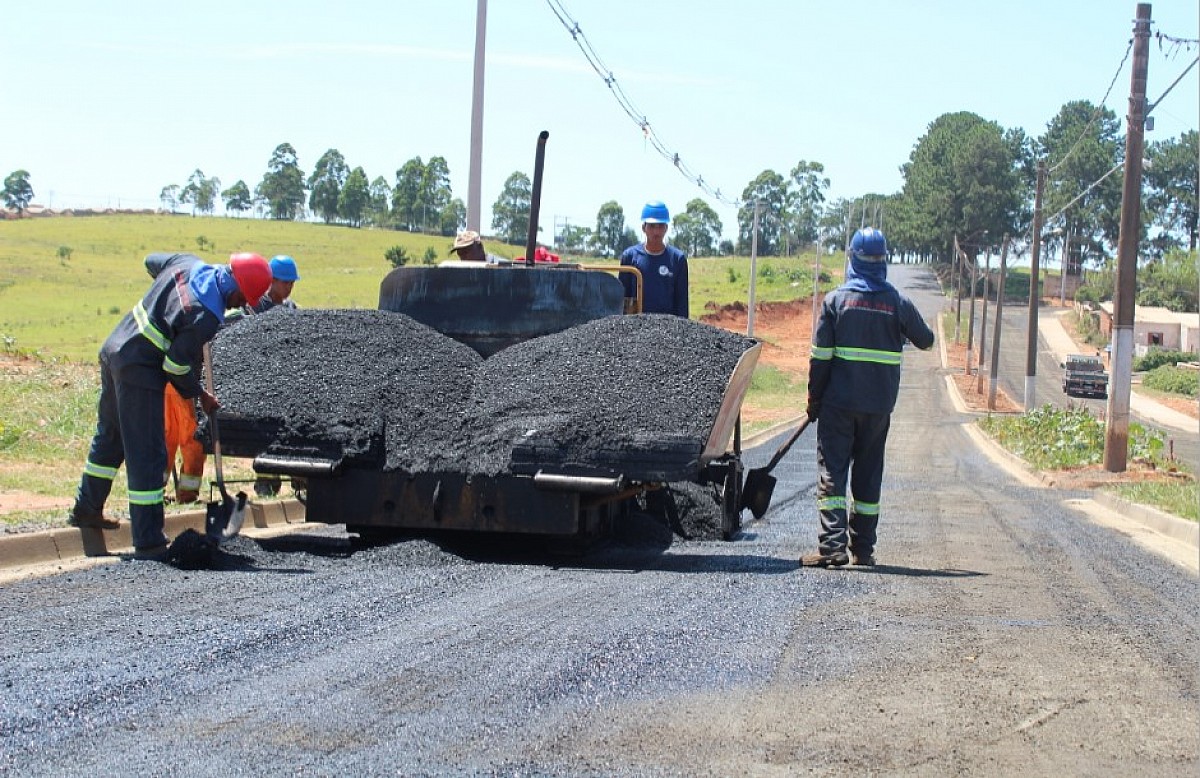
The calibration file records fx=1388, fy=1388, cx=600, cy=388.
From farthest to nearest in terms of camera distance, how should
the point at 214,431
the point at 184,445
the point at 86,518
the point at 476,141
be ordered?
the point at 476,141
the point at 184,445
the point at 86,518
the point at 214,431

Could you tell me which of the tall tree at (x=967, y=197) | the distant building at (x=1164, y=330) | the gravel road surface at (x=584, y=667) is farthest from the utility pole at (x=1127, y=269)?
the tall tree at (x=967, y=197)

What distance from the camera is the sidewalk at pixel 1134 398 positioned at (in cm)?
4675

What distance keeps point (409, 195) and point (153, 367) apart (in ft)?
432

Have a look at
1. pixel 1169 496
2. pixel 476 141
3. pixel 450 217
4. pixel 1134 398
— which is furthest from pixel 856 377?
pixel 450 217

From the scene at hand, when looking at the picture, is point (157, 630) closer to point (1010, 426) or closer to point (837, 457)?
point (837, 457)

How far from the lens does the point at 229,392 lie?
8.07 meters

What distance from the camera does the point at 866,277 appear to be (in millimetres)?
8156

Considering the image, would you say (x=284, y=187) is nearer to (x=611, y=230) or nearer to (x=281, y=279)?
(x=611, y=230)

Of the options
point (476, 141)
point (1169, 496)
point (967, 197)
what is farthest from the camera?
point (967, 197)

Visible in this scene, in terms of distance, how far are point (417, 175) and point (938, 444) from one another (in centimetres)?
10935

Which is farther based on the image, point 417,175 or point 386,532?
point 417,175

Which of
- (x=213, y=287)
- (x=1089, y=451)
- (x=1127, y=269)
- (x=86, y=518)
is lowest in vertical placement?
(x=1089, y=451)

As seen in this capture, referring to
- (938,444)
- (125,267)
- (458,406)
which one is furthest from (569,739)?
(125,267)

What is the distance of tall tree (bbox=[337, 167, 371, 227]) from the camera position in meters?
141
